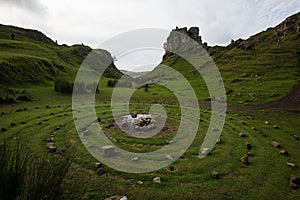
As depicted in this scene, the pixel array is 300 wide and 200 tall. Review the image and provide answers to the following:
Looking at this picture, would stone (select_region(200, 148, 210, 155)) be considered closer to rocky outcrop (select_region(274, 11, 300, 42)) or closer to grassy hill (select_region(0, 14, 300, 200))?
grassy hill (select_region(0, 14, 300, 200))

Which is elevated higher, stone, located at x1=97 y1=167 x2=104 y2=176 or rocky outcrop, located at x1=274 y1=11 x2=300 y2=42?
rocky outcrop, located at x1=274 y1=11 x2=300 y2=42

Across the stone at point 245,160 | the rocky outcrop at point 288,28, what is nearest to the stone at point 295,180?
the stone at point 245,160

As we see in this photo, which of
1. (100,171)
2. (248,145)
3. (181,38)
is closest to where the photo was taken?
(100,171)

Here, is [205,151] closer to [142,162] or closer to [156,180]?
[142,162]

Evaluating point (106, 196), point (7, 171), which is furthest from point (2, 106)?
point (7, 171)

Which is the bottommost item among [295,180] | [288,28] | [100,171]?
[100,171]

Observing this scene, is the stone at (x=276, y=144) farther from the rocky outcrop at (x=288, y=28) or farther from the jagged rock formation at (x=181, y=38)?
the jagged rock formation at (x=181, y=38)

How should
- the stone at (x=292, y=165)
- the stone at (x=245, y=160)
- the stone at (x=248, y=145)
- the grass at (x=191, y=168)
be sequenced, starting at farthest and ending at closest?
the stone at (x=248, y=145) → the stone at (x=245, y=160) → the stone at (x=292, y=165) → the grass at (x=191, y=168)

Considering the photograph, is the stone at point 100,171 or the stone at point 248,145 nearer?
the stone at point 100,171

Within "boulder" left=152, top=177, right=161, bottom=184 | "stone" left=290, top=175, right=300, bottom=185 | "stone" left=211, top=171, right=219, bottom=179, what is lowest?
"boulder" left=152, top=177, right=161, bottom=184

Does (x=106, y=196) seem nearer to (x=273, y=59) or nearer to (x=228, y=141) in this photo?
(x=228, y=141)

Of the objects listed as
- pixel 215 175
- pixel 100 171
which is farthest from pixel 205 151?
pixel 100 171

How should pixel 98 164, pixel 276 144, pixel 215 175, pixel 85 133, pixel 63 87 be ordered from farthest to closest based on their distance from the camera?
pixel 63 87 < pixel 85 133 < pixel 276 144 < pixel 98 164 < pixel 215 175

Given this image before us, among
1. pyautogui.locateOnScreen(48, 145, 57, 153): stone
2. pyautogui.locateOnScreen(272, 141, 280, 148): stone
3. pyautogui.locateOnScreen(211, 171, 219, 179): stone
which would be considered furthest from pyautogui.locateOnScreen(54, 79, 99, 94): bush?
pyautogui.locateOnScreen(272, 141, 280, 148): stone
